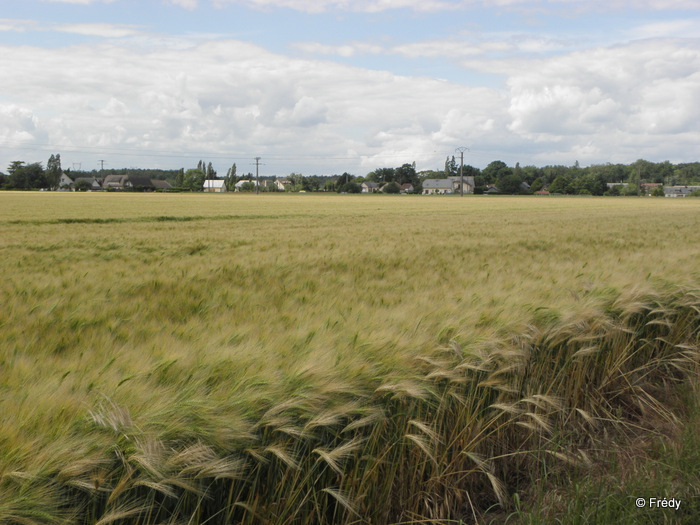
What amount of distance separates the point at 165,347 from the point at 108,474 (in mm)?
970

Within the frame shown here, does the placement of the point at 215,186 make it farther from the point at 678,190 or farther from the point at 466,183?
the point at 678,190

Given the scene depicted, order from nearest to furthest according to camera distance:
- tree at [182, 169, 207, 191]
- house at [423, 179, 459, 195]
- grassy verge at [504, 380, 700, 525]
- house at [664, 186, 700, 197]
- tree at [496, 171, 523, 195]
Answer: grassy verge at [504, 380, 700, 525]
tree at [496, 171, 523, 195]
house at [664, 186, 700, 197]
tree at [182, 169, 207, 191]
house at [423, 179, 459, 195]

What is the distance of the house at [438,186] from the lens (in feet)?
485

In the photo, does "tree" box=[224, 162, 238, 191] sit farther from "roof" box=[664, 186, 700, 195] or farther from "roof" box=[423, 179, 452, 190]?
"roof" box=[664, 186, 700, 195]

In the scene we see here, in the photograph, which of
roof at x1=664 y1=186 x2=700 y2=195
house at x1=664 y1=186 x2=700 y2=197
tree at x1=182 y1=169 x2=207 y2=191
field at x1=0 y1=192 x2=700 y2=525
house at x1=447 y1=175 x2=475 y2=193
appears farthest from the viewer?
house at x1=447 y1=175 x2=475 y2=193

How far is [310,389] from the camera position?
1.96 meters

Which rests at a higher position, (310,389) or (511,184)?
(511,184)

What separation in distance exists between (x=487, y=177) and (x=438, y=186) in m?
18.5

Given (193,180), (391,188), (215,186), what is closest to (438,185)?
(391,188)

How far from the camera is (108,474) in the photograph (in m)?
1.53

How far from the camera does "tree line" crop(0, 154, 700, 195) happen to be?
110562 mm

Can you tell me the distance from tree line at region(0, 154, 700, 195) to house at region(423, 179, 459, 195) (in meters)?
2.47

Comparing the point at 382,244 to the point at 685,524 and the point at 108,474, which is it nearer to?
the point at 685,524
